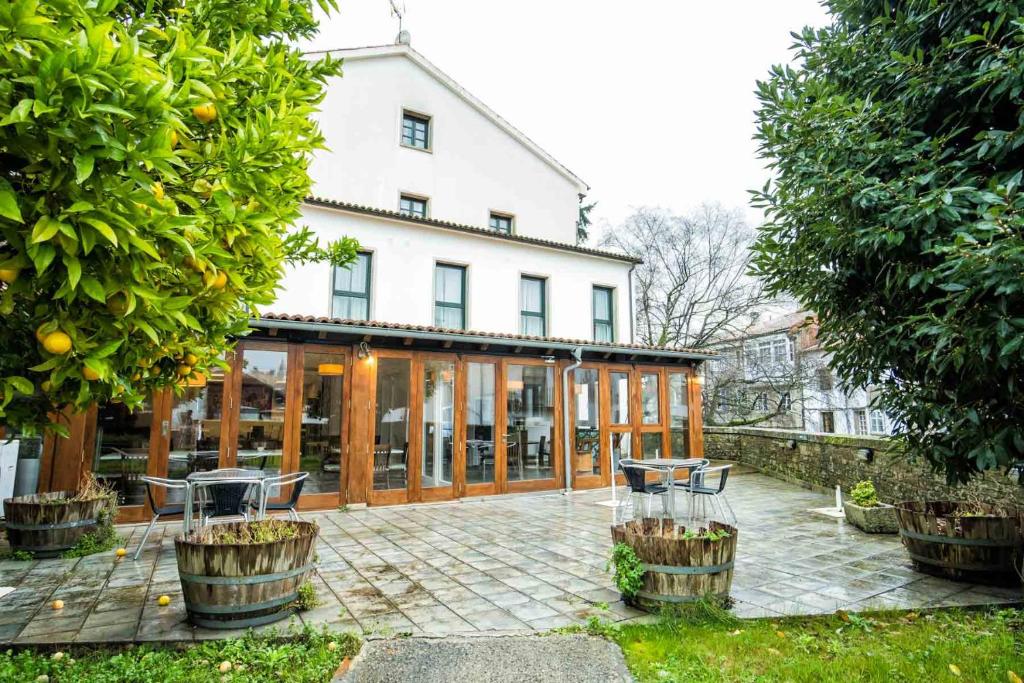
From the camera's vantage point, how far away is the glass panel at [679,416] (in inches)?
441

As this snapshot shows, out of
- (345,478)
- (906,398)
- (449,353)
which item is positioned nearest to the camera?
(906,398)

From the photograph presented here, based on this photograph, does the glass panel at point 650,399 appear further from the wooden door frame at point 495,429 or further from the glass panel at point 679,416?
the wooden door frame at point 495,429

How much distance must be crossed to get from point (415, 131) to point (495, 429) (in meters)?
8.55

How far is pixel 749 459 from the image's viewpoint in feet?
43.4

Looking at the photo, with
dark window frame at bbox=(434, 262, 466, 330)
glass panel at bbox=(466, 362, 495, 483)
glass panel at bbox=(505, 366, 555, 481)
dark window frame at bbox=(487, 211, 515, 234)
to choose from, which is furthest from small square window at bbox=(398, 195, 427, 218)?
glass panel at bbox=(505, 366, 555, 481)

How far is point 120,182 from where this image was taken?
1344mm

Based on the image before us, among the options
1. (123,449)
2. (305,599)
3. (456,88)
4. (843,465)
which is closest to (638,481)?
(305,599)

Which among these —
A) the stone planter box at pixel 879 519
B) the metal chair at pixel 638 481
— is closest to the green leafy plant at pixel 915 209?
the stone planter box at pixel 879 519

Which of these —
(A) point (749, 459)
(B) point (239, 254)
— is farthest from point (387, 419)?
(A) point (749, 459)

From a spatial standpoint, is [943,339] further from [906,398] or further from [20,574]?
[20,574]

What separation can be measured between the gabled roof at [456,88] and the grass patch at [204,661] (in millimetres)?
12185

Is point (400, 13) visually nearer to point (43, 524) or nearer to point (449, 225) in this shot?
point (449, 225)

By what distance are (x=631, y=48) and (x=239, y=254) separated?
46.9ft

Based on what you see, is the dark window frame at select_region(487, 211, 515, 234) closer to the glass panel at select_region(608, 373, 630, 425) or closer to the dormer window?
the dormer window
